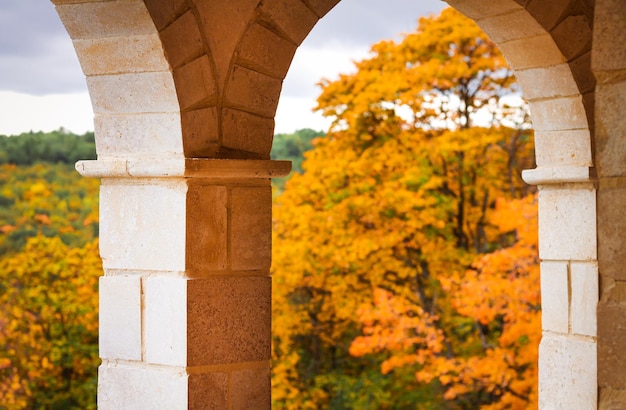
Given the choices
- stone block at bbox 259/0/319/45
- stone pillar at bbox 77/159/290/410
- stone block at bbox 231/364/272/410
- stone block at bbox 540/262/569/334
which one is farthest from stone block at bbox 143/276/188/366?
stone block at bbox 540/262/569/334

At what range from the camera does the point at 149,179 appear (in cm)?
281

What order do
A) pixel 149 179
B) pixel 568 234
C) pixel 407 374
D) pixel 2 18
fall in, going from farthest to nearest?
pixel 2 18 → pixel 407 374 → pixel 568 234 → pixel 149 179

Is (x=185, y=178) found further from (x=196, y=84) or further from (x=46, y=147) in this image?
(x=46, y=147)

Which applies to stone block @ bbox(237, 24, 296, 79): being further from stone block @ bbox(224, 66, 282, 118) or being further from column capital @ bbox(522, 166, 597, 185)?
column capital @ bbox(522, 166, 597, 185)

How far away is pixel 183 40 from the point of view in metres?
2.74

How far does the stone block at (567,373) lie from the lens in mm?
3943

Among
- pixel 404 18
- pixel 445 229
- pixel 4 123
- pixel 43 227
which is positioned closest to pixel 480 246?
pixel 445 229

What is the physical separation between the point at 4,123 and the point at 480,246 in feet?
A: 19.2

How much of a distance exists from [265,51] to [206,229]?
601 millimetres

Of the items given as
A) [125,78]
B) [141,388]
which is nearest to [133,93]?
[125,78]

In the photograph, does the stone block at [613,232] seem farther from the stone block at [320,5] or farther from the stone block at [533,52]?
the stone block at [533,52]

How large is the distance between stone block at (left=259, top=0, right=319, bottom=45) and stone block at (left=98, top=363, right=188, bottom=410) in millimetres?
1106

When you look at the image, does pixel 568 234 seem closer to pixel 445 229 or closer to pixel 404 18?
pixel 445 229

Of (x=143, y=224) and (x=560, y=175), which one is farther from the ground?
(x=560, y=175)
